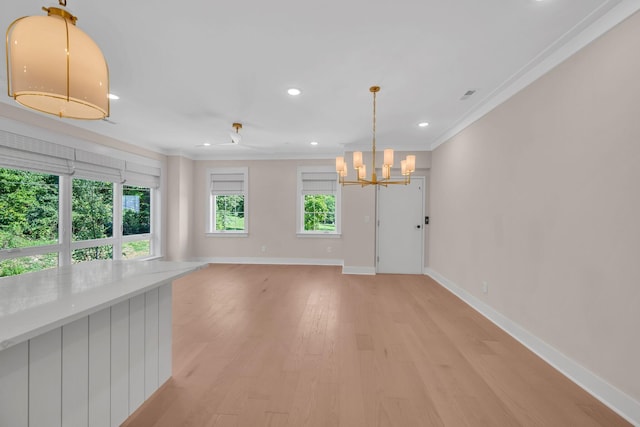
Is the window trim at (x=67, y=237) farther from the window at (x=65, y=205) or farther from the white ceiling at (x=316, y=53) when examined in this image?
the white ceiling at (x=316, y=53)

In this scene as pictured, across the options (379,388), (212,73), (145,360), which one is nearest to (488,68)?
(212,73)

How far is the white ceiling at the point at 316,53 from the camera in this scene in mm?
1921

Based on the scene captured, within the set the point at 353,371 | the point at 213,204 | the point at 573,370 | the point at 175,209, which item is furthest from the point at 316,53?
the point at 213,204

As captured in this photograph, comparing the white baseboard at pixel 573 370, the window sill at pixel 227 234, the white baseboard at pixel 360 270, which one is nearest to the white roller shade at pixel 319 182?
the window sill at pixel 227 234

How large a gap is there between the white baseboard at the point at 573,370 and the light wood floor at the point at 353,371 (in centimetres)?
5

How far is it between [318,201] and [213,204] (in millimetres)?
2500

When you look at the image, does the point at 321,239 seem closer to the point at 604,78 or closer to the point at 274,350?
the point at 274,350

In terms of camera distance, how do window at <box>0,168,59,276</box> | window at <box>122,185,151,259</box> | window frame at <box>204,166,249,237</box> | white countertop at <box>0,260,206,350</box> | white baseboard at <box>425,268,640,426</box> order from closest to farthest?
white countertop at <box>0,260,206,350</box>
white baseboard at <box>425,268,640,426</box>
window at <box>0,168,59,276</box>
window at <box>122,185,151,259</box>
window frame at <box>204,166,249,237</box>

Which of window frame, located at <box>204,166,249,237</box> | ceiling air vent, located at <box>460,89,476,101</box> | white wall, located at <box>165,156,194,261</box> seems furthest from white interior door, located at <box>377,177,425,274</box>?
white wall, located at <box>165,156,194,261</box>

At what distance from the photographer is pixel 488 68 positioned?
8.78ft

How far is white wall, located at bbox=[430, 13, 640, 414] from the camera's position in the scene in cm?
178

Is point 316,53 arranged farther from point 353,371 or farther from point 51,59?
point 353,371

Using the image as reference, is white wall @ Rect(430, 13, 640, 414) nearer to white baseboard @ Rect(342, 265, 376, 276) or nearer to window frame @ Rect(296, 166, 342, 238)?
white baseboard @ Rect(342, 265, 376, 276)

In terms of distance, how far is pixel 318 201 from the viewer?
21.6 ft
